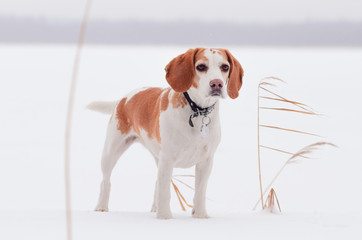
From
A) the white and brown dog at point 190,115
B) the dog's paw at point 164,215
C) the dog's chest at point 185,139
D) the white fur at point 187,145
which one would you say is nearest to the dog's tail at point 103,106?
the white and brown dog at point 190,115

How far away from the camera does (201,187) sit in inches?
75.7

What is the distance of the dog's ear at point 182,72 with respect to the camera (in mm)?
1709

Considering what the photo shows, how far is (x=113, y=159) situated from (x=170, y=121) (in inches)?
21.7

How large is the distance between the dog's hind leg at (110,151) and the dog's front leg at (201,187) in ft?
1.48

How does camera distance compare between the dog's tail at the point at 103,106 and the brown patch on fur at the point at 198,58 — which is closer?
the brown patch on fur at the point at 198,58

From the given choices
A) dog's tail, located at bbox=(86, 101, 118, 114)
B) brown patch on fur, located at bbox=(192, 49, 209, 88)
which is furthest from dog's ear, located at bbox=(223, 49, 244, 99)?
dog's tail, located at bbox=(86, 101, 118, 114)

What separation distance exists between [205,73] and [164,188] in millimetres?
497

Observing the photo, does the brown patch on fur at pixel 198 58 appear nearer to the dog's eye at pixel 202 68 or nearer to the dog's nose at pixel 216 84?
the dog's eye at pixel 202 68

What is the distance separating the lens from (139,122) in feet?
6.74

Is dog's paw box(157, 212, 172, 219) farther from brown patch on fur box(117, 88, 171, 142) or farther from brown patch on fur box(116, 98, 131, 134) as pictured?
brown patch on fur box(116, 98, 131, 134)

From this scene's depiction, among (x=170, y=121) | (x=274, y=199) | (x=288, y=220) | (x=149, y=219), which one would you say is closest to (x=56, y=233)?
(x=149, y=219)

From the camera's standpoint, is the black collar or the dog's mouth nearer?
the dog's mouth

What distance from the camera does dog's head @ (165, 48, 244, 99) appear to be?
1.61 m

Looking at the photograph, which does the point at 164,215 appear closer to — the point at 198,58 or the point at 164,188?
the point at 164,188
